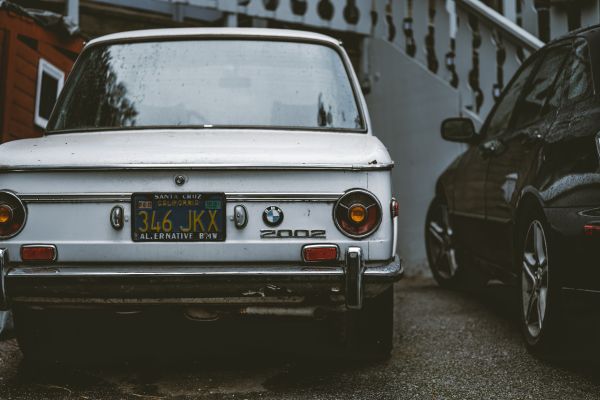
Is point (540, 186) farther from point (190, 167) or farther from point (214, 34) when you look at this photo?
point (214, 34)

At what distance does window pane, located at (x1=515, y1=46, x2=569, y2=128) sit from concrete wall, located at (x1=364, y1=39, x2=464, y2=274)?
3349 millimetres

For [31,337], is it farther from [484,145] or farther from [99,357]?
[484,145]

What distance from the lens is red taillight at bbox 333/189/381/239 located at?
3682mm

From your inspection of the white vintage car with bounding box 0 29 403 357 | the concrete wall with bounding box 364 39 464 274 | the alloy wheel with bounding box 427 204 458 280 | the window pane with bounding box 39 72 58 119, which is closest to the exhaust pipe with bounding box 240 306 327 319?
the white vintage car with bounding box 0 29 403 357

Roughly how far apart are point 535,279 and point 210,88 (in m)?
1.85

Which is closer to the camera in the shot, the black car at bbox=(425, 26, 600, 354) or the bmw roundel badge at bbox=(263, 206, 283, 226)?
the bmw roundel badge at bbox=(263, 206, 283, 226)

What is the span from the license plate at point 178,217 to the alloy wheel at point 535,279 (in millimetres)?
1556

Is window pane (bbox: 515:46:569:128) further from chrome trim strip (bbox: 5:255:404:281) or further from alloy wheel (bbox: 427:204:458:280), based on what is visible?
chrome trim strip (bbox: 5:255:404:281)

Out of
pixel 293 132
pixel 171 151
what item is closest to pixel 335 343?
pixel 293 132

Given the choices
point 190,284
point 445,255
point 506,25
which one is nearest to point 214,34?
point 190,284

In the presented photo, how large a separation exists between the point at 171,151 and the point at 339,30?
22.4 feet

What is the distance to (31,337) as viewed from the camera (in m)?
4.27

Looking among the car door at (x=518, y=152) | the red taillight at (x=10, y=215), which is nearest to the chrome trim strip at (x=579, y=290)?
the car door at (x=518, y=152)

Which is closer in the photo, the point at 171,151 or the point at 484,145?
the point at 171,151
